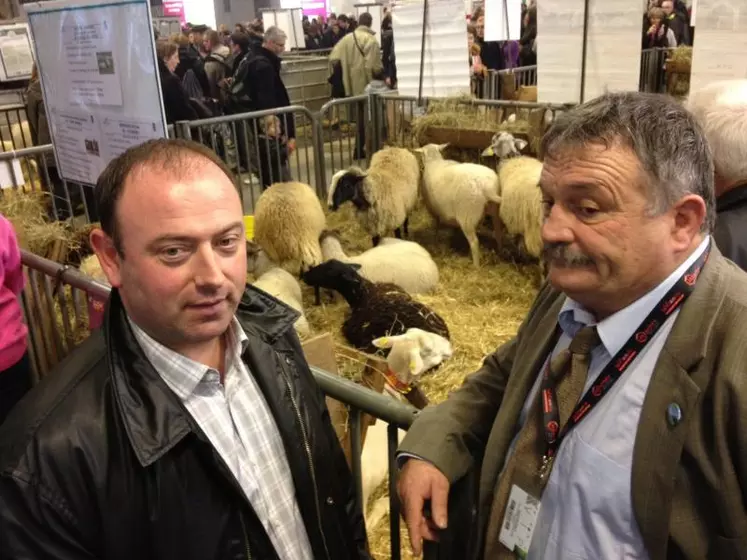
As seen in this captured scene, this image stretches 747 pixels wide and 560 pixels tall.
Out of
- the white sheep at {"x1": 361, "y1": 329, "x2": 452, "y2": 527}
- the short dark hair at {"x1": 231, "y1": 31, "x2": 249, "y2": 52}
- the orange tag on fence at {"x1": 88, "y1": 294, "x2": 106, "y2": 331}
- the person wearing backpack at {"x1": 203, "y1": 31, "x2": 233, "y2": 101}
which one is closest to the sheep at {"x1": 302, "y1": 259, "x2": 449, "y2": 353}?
the white sheep at {"x1": 361, "y1": 329, "x2": 452, "y2": 527}

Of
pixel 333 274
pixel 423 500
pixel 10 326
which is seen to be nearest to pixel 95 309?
pixel 10 326

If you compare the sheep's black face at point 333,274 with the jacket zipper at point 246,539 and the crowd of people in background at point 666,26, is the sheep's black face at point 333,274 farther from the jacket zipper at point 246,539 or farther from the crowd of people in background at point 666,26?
the crowd of people in background at point 666,26

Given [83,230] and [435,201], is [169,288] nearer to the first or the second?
[83,230]

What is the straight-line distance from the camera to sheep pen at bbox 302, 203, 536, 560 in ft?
15.2

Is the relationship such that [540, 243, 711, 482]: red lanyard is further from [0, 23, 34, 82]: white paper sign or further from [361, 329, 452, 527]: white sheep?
[0, 23, 34, 82]: white paper sign

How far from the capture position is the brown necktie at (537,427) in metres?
1.29

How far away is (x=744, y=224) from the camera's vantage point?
1934 mm

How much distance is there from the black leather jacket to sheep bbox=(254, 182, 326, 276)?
14.6 ft

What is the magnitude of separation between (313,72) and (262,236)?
9.23 metres

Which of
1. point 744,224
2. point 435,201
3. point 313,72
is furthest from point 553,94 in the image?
point 313,72

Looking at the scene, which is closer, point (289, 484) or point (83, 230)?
point (289, 484)

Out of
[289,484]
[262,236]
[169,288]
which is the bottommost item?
[262,236]

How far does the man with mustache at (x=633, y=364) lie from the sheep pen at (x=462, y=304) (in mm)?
2271

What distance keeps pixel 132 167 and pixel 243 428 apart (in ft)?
1.96
